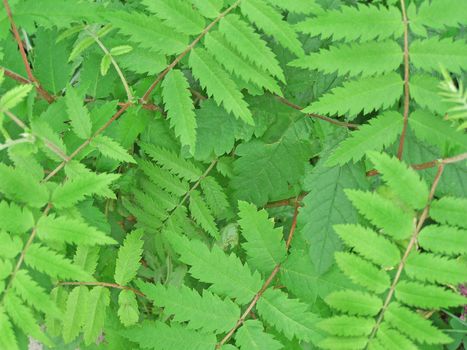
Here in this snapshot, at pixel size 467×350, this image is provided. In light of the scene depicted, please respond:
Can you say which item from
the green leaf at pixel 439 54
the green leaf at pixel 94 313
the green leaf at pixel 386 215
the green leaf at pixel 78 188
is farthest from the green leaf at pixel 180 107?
the green leaf at pixel 439 54

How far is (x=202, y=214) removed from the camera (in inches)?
91.4

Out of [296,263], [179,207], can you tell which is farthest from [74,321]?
[296,263]

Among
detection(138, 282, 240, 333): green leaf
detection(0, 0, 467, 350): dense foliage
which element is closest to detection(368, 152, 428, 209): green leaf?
detection(0, 0, 467, 350): dense foliage

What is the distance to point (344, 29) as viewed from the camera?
6.00 ft

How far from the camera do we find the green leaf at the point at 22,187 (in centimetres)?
181

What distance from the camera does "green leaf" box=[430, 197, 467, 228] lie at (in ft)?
5.62

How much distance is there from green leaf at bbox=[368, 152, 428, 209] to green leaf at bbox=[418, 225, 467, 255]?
0.33ft

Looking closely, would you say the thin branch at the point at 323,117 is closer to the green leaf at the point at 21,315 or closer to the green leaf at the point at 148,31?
the green leaf at the point at 148,31

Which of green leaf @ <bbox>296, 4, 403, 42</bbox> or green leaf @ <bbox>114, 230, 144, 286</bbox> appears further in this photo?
green leaf @ <bbox>114, 230, 144, 286</bbox>

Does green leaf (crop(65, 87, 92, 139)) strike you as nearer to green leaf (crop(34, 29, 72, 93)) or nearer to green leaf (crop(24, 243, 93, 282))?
green leaf (crop(34, 29, 72, 93))

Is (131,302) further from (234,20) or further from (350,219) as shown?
(234,20)

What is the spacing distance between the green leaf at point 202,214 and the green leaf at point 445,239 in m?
0.94

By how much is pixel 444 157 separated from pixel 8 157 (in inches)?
68.9

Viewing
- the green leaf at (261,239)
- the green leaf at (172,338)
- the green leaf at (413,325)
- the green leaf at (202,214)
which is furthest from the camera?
the green leaf at (202,214)
